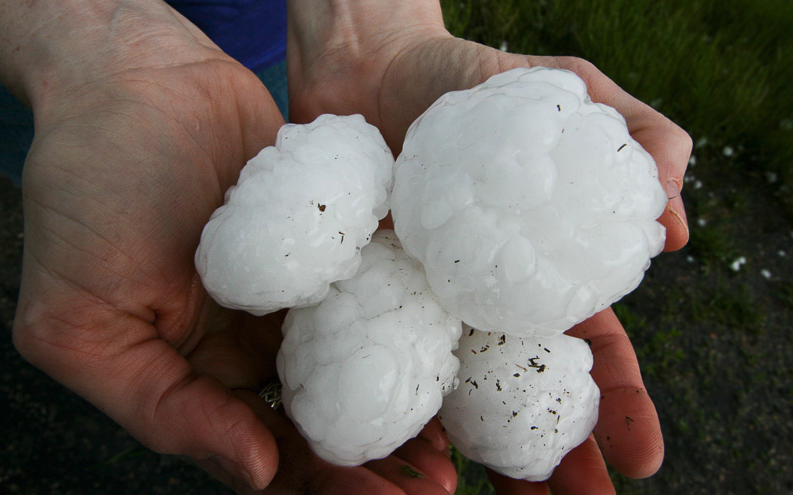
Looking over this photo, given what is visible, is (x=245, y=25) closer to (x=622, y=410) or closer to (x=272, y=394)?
(x=272, y=394)

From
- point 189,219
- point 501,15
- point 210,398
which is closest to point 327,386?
point 210,398

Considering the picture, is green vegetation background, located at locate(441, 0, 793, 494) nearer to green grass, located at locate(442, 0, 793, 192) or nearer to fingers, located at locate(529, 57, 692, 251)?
green grass, located at locate(442, 0, 793, 192)

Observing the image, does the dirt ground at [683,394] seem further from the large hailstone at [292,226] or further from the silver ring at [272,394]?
the large hailstone at [292,226]

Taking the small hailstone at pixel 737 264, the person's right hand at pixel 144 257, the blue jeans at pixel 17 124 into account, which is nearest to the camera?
the person's right hand at pixel 144 257

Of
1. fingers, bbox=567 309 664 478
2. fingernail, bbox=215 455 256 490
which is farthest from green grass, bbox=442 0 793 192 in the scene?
fingernail, bbox=215 455 256 490

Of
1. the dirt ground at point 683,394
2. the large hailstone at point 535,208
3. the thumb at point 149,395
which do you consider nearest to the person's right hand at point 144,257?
the thumb at point 149,395

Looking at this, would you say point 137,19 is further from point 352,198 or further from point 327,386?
point 327,386

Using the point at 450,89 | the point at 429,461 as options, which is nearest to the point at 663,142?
the point at 450,89
